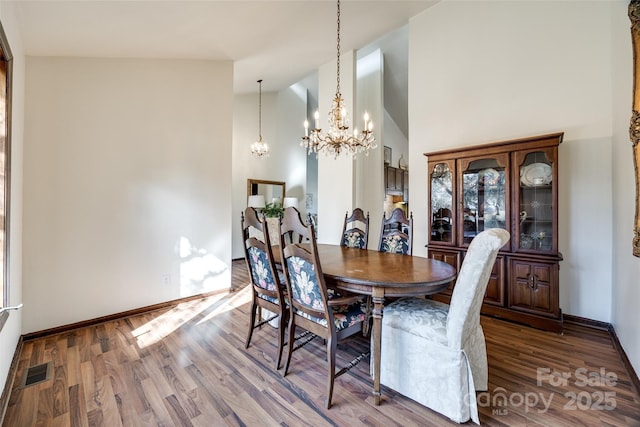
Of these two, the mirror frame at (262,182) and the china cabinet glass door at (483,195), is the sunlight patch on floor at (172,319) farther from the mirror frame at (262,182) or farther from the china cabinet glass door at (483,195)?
the mirror frame at (262,182)

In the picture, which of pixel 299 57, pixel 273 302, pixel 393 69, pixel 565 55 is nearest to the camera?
pixel 273 302

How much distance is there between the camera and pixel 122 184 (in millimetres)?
2977

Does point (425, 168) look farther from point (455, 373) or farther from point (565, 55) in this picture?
point (455, 373)

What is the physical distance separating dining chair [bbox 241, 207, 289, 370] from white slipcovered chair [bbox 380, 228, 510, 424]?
75 cm

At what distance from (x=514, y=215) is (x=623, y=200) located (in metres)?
0.76

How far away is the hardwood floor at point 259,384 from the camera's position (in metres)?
1.59

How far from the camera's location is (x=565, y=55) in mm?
2783

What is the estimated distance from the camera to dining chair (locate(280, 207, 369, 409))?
167cm

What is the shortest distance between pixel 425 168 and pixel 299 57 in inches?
106

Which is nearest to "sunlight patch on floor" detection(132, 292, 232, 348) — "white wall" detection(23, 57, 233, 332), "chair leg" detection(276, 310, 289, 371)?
"white wall" detection(23, 57, 233, 332)

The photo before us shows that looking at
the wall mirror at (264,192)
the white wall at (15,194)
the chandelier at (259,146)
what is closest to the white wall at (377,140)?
the chandelier at (259,146)

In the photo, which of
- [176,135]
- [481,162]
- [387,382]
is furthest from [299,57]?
[387,382]

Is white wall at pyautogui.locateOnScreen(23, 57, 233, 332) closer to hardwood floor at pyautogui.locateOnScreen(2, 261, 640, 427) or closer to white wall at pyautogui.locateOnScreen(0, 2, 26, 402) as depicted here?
white wall at pyautogui.locateOnScreen(0, 2, 26, 402)

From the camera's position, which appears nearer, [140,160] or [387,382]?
[387,382]
